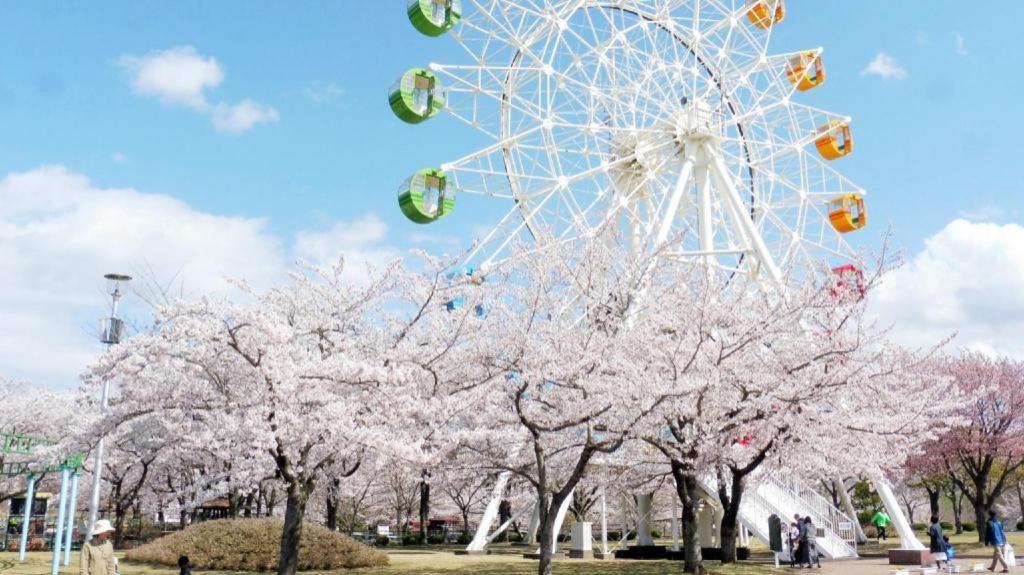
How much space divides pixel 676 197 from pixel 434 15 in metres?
8.97

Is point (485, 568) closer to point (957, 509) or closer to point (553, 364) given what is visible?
point (553, 364)

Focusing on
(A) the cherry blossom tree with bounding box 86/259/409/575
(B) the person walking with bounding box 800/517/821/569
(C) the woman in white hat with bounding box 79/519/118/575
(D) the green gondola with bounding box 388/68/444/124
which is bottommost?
(B) the person walking with bounding box 800/517/821/569

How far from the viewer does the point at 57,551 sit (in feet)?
53.9

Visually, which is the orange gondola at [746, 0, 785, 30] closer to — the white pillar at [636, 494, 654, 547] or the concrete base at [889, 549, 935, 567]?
the white pillar at [636, 494, 654, 547]

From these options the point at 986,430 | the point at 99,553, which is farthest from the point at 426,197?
the point at 986,430

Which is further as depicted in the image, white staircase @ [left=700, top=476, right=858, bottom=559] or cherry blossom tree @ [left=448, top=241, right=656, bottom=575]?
white staircase @ [left=700, top=476, right=858, bottom=559]

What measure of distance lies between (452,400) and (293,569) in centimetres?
372

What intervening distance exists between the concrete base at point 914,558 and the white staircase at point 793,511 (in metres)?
1.89

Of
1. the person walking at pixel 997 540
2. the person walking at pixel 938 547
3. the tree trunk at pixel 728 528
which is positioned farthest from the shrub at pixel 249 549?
the person walking at pixel 997 540

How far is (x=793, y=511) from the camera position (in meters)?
21.2

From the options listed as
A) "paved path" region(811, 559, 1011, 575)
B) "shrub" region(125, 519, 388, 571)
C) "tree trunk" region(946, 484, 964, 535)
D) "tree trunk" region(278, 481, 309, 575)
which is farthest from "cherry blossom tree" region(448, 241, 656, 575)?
"tree trunk" region(946, 484, 964, 535)

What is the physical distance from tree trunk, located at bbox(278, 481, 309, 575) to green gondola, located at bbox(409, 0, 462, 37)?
48.1 ft

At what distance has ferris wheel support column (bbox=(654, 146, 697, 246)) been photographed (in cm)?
2273

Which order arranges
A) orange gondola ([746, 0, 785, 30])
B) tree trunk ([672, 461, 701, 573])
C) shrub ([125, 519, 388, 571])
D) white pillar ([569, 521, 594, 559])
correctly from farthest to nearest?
orange gondola ([746, 0, 785, 30])
white pillar ([569, 521, 594, 559])
shrub ([125, 519, 388, 571])
tree trunk ([672, 461, 701, 573])
